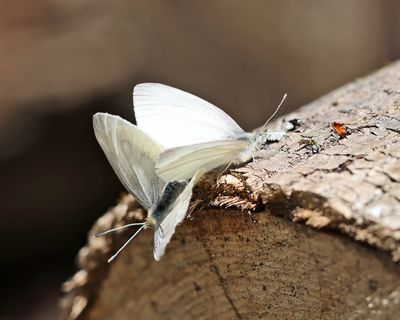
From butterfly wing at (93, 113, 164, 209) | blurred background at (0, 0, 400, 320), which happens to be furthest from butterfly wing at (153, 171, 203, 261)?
blurred background at (0, 0, 400, 320)

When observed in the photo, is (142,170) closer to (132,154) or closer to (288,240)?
(132,154)

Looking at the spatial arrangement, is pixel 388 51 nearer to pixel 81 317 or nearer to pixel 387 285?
pixel 81 317

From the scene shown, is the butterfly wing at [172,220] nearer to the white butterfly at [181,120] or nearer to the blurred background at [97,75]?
the white butterfly at [181,120]

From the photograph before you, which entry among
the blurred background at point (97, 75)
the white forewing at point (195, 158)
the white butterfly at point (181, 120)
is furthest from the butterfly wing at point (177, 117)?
the blurred background at point (97, 75)

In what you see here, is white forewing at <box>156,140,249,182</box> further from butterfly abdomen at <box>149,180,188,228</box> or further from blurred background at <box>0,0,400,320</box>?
blurred background at <box>0,0,400,320</box>

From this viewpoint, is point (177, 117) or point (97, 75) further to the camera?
point (97, 75)

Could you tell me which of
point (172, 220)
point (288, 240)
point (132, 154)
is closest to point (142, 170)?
point (132, 154)
